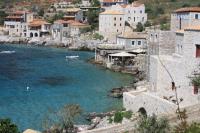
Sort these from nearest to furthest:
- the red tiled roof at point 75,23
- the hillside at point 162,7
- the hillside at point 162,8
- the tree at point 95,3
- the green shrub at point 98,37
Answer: the green shrub at point 98,37
the hillside at point 162,8
the hillside at point 162,7
the red tiled roof at point 75,23
the tree at point 95,3

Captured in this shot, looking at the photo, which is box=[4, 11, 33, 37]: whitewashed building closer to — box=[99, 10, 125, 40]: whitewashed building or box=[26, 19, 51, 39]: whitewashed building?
box=[26, 19, 51, 39]: whitewashed building

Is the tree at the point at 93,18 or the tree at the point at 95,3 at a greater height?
the tree at the point at 95,3

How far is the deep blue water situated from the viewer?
3300 cm

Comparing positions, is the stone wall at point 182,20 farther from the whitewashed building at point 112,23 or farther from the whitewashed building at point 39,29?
the whitewashed building at point 39,29

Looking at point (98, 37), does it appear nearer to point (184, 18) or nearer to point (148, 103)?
point (184, 18)

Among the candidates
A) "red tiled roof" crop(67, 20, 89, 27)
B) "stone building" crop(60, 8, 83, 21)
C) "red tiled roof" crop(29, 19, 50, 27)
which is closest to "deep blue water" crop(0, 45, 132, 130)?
"red tiled roof" crop(67, 20, 89, 27)

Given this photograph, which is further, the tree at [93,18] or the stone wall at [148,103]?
the tree at [93,18]

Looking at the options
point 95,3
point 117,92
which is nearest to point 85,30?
point 95,3

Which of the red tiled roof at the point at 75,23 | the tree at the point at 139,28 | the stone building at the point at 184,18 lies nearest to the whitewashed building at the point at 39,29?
the red tiled roof at the point at 75,23

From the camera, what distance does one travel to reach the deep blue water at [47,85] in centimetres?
3300

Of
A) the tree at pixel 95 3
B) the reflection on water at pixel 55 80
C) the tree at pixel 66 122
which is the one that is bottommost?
the reflection on water at pixel 55 80

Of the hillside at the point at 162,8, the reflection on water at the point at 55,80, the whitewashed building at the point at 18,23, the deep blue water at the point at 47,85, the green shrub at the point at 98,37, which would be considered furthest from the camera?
the whitewashed building at the point at 18,23

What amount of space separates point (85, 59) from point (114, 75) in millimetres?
14995

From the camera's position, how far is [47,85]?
1767 inches
